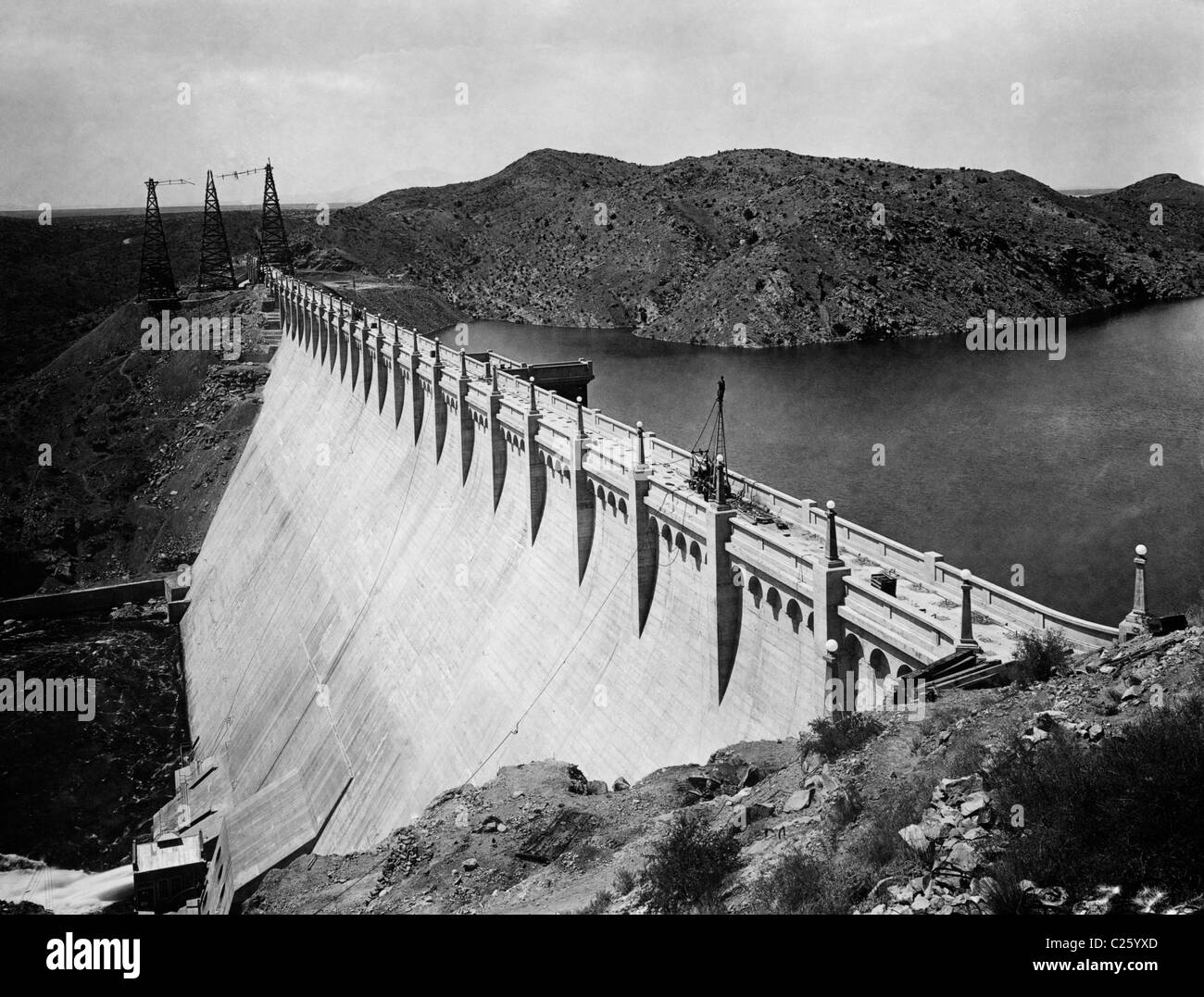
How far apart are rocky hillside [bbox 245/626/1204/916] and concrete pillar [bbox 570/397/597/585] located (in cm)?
871

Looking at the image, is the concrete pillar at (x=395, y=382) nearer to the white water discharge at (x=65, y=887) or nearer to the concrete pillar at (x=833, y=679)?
the white water discharge at (x=65, y=887)

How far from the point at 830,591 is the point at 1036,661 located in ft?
12.2

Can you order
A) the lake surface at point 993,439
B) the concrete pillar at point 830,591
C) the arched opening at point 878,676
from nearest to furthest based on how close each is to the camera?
the arched opening at point 878,676
the concrete pillar at point 830,591
the lake surface at point 993,439

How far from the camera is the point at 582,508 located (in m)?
27.7

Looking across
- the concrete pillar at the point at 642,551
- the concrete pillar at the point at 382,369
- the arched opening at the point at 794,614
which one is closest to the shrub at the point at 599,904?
the arched opening at the point at 794,614

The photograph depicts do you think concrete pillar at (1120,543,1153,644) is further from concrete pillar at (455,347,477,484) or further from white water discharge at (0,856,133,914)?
white water discharge at (0,856,133,914)

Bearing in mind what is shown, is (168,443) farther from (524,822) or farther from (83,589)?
(524,822)

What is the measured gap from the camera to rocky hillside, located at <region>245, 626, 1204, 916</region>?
9500 millimetres

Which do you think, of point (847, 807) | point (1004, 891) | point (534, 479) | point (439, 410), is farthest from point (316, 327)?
point (1004, 891)

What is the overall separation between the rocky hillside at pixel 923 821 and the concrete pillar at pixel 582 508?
8705 millimetres

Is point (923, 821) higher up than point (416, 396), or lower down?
lower down

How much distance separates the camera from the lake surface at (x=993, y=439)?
41.8 meters

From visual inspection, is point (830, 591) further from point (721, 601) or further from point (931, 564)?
point (721, 601)

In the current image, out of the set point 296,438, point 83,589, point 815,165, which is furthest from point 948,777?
point 815,165
